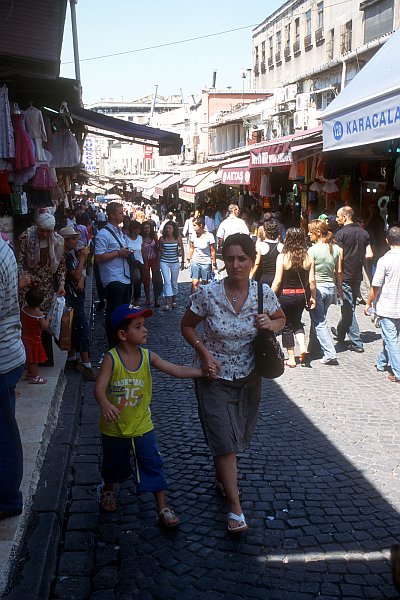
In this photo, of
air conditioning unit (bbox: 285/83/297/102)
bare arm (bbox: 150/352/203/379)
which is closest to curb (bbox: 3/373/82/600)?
bare arm (bbox: 150/352/203/379)

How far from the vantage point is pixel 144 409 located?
420 cm

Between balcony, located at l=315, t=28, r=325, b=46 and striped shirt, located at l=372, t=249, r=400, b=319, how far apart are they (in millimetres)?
22228

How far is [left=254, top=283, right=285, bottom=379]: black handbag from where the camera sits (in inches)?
163

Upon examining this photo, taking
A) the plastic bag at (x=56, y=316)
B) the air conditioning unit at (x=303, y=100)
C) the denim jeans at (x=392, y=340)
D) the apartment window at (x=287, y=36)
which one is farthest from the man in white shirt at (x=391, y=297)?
the apartment window at (x=287, y=36)

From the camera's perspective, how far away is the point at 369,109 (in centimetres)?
666

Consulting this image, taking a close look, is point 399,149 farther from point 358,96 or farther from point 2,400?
point 2,400

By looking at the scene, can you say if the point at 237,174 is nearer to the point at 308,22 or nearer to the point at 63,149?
the point at 63,149

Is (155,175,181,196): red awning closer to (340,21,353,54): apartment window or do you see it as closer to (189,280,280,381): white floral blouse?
(340,21,353,54): apartment window

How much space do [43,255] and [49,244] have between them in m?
0.12

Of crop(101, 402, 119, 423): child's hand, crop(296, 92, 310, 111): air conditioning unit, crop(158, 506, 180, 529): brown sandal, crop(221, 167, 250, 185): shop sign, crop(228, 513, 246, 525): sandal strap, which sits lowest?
crop(158, 506, 180, 529): brown sandal

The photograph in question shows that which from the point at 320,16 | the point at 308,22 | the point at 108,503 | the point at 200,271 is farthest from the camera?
the point at 308,22

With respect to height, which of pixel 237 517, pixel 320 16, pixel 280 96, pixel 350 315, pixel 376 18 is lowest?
pixel 237 517

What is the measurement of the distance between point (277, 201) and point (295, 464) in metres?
15.5

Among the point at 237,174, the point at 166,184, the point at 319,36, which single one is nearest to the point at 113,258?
the point at 237,174
